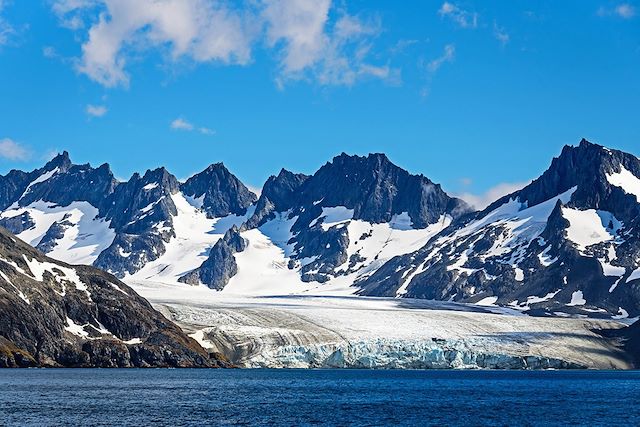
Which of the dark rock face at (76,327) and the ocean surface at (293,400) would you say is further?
the dark rock face at (76,327)

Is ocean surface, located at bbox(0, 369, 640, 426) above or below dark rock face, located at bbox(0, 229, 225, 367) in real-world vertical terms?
below

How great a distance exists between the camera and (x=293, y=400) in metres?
118

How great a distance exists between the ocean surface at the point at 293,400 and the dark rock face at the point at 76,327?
8360mm

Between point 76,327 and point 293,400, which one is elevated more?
point 76,327

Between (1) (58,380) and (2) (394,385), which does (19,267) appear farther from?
(2) (394,385)

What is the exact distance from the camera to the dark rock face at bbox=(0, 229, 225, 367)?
173350 millimetres

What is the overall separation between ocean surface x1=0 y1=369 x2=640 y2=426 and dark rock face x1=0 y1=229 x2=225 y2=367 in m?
8.36

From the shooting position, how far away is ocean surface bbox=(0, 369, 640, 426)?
9469 centimetres

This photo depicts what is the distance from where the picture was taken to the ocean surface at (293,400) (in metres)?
94.7

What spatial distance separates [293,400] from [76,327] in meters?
77.4

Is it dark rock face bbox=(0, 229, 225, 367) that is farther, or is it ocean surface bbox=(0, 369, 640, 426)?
dark rock face bbox=(0, 229, 225, 367)

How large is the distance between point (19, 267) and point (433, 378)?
3236 inches

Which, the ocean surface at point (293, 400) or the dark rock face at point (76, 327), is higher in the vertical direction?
the dark rock face at point (76, 327)

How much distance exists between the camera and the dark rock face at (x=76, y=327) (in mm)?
173350
